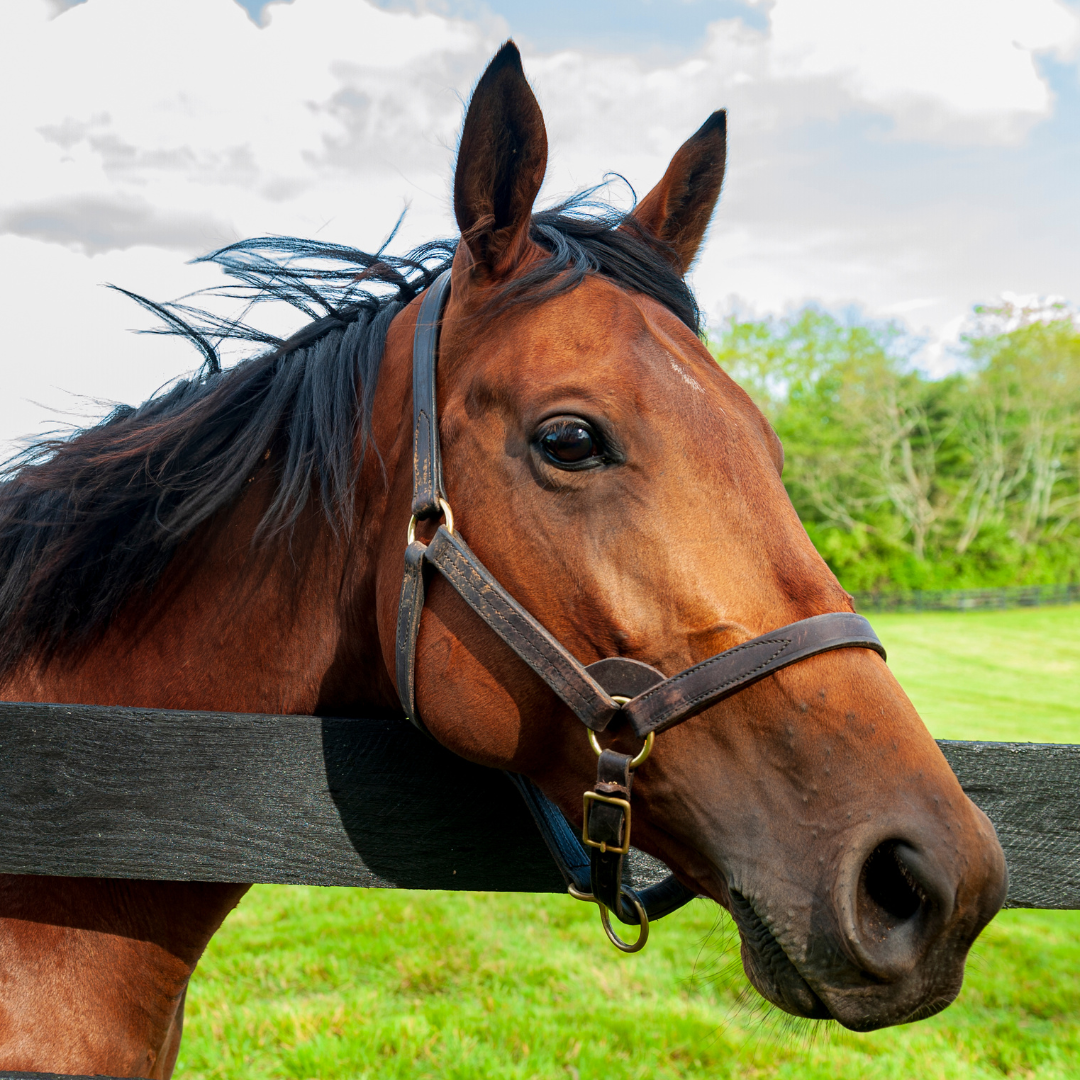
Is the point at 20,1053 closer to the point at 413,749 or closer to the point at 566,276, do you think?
the point at 413,749

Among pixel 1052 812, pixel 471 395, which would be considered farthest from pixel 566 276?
pixel 1052 812

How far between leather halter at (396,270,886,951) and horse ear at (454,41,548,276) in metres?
0.27

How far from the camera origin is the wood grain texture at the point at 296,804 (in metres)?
1.57

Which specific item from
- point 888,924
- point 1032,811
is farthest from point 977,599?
point 888,924

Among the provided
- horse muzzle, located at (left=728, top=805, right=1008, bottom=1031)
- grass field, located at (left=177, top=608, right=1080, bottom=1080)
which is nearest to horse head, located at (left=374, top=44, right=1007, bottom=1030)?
horse muzzle, located at (left=728, top=805, right=1008, bottom=1031)

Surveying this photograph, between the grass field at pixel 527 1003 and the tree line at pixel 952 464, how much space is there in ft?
120

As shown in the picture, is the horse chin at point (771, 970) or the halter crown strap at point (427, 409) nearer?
the horse chin at point (771, 970)

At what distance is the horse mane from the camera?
177 cm

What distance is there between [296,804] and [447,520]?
634mm

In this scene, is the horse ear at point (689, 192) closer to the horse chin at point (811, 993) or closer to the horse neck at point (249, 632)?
the horse neck at point (249, 632)

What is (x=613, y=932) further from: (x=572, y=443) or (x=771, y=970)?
(x=572, y=443)

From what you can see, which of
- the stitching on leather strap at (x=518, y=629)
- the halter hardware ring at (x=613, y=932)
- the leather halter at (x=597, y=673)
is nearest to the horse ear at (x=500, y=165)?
the leather halter at (x=597, y=673)

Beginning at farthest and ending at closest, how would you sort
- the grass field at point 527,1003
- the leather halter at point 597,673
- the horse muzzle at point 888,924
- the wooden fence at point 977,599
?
the wooden fence at point 977,599 < the grass field at point 527,1003 < the leather halter at point 597,673 < the horse muzzle at point 888,924

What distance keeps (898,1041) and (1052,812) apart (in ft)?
9.30
